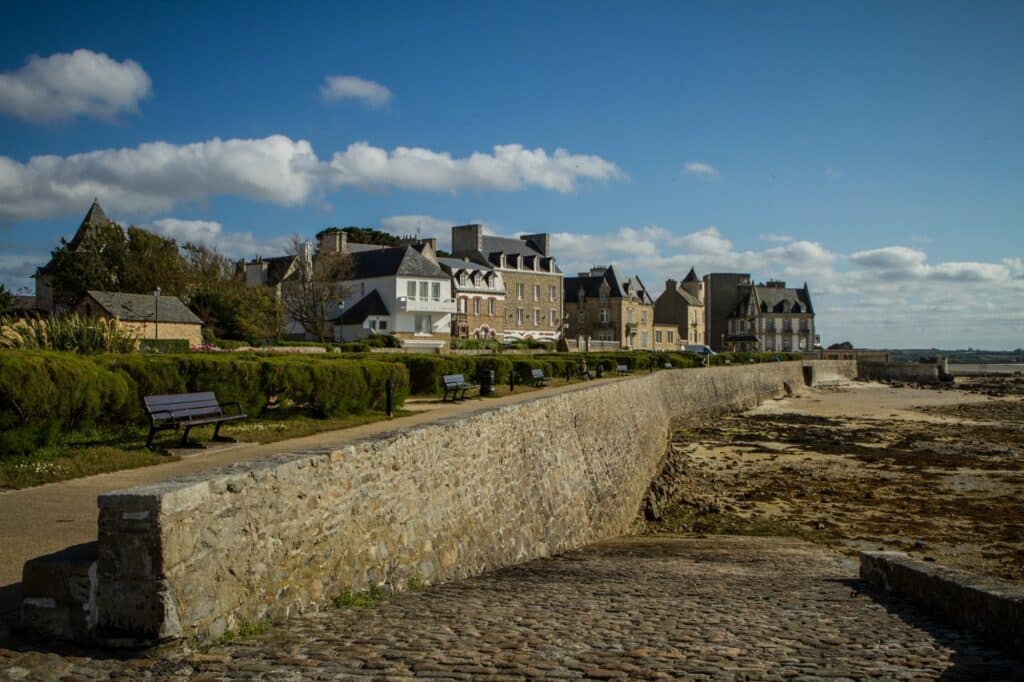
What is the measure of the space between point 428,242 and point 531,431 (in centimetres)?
5467

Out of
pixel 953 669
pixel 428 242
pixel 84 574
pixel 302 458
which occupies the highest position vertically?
pixel 428 242

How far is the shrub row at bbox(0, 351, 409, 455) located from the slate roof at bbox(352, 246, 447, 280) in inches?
1654

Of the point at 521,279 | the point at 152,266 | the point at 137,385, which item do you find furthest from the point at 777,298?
the point at 137,385

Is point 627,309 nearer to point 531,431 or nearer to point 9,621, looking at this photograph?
point 531,431

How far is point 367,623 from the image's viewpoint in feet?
19.0

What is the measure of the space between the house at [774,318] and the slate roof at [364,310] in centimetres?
5298

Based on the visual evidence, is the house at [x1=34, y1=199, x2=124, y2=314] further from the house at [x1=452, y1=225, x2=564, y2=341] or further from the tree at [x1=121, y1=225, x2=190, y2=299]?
the house at [x1=452, y1=225, x2=564, y2=341]

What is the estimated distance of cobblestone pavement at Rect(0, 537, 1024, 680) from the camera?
4.55 meters

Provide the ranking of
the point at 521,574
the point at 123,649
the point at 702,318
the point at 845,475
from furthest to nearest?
Answer: the point at 702,318
the point at 845,475
the point at 521,574
the point at 123,649

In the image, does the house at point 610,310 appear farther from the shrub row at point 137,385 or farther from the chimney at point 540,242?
the shrub row at point 137,385

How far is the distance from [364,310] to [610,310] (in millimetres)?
29462

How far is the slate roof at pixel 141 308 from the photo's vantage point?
38938mm

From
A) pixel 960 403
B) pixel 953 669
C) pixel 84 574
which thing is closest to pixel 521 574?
pixel 953 669

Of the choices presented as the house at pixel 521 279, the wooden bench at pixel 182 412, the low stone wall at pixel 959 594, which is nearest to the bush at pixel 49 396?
the wooden bench at pixel 182 412
